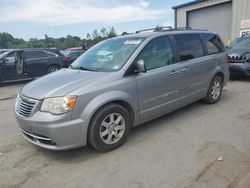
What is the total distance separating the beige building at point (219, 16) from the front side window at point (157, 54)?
11.1 meters

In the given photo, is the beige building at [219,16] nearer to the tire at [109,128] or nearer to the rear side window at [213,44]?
the rear side window at [213,44]

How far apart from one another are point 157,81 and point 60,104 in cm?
172

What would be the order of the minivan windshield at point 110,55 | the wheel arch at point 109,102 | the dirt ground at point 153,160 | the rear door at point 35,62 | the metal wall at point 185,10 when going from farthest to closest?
1. the metal wall at point 185,10
2. the rear door at point 35,62
3. the minivan windshield at point 110,55
4. the wheel arch at point 109,102
5. the dirt ground at point 153,160

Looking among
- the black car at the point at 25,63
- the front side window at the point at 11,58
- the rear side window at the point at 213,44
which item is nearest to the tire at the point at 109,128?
the rear side window at the point at 213,44

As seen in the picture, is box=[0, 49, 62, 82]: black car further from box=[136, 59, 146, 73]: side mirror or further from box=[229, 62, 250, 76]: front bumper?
box=[136, 59, 146, 73]: side mirror

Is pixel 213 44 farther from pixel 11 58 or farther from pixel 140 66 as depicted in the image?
pixel 11 58

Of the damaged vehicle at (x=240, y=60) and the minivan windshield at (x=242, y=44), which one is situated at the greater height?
the minivan windshield at (x=242, y=44)

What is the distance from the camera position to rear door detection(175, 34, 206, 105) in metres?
4.77

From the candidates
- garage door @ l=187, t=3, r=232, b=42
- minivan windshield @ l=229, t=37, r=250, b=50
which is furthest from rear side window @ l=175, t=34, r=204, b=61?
garage door @ l=187, t=3, r=232, b=42

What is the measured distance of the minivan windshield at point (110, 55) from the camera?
400 centimetres

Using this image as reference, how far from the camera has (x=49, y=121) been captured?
3191mm

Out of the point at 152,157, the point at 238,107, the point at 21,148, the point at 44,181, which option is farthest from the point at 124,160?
the point at 238,107

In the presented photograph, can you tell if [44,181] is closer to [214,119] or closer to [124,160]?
[124,160]

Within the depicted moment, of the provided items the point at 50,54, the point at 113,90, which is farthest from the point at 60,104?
the point at 50,54
